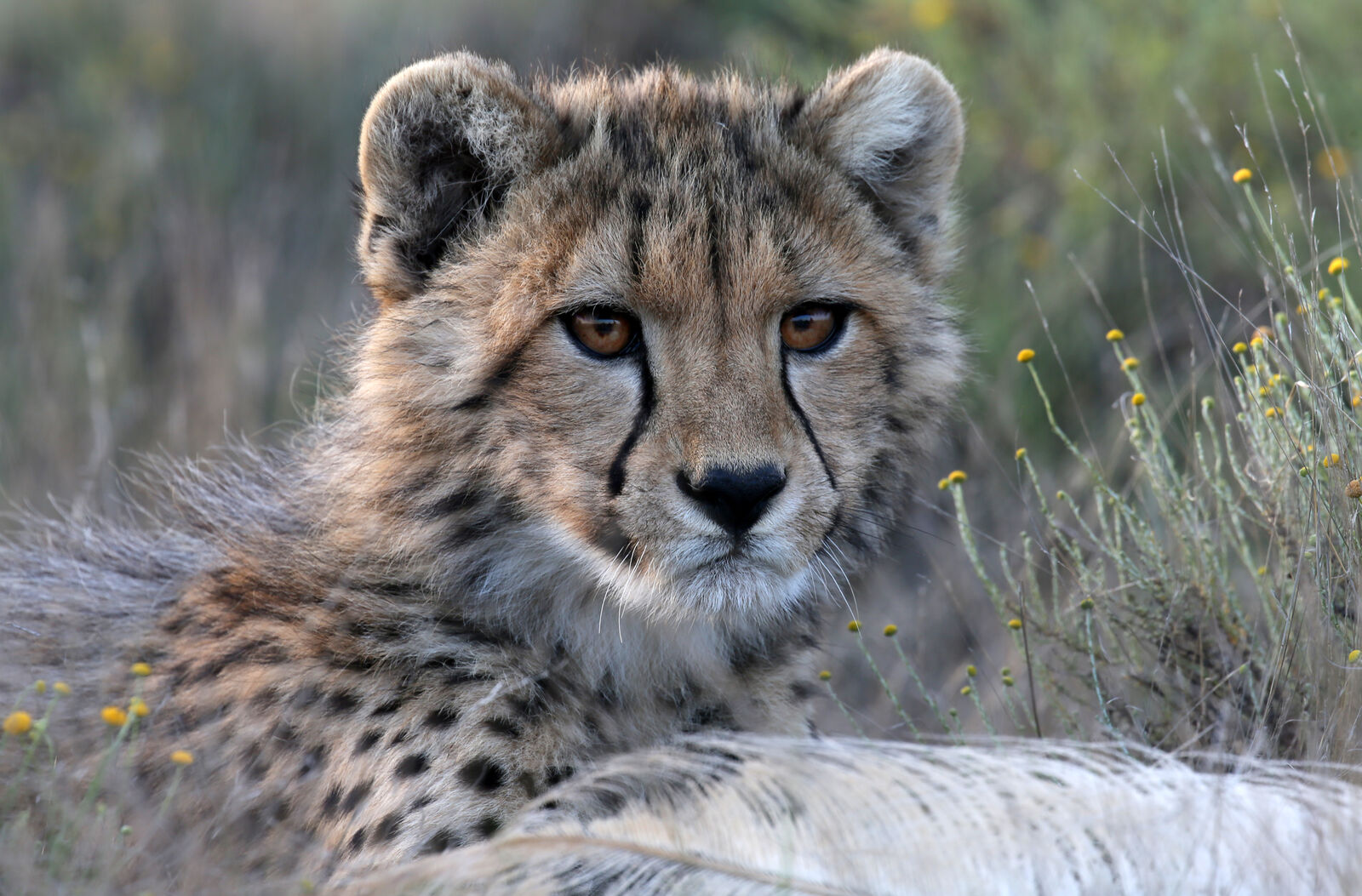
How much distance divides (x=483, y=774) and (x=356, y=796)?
230 mm

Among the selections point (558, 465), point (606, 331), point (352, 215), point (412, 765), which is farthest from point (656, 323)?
point (352, 215)

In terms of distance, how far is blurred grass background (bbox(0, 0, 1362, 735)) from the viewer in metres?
5.62

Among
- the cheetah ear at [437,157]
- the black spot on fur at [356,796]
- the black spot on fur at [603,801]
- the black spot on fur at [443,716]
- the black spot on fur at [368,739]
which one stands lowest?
the black spot on fur at [356,796]

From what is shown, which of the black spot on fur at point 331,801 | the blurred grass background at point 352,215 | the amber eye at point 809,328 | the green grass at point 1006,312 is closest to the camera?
the black spot on fur at point 331,801

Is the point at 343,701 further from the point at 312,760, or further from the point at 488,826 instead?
the point at 488,826

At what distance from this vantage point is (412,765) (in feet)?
8.01

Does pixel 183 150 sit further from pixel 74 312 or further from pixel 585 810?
pixel 585 810

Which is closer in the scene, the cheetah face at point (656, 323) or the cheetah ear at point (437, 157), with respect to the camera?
the cheetah face at point (656, 323)

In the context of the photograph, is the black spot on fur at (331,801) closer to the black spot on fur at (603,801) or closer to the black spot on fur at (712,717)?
the black spot on fur at (603,801)

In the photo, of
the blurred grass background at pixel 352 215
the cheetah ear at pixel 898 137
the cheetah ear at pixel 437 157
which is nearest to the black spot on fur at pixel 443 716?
the cheetah ear at pixel 437 157

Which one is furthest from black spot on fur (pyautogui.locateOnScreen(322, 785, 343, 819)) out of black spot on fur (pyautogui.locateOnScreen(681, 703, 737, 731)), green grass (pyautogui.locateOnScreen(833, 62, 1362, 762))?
green grass (pyautogui.locateOnScreen(833, 62, 1362, 762))

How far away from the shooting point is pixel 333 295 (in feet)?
24.8

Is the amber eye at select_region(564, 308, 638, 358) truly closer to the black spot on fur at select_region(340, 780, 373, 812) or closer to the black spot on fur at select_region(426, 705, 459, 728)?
the black spot on fur at select_region(426, 705, 459, 728)

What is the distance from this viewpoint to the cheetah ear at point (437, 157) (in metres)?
2.64
